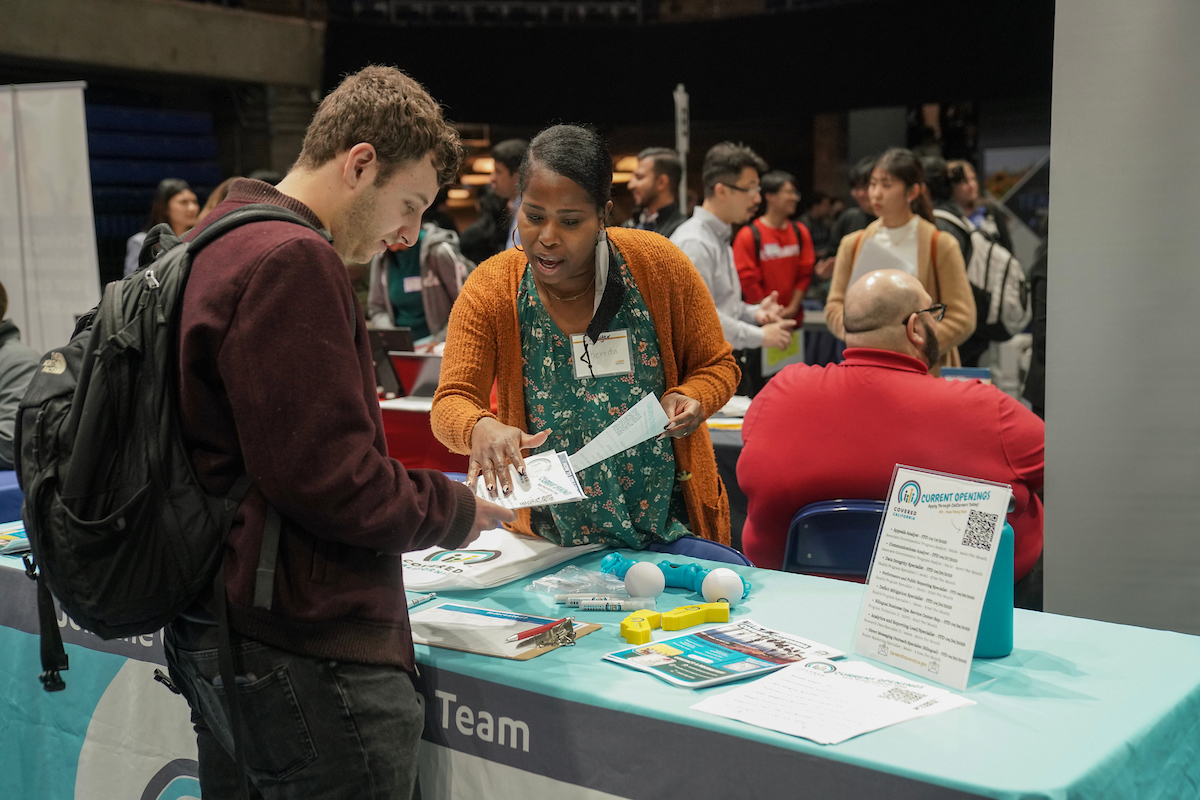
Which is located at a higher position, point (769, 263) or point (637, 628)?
point (769, 263)

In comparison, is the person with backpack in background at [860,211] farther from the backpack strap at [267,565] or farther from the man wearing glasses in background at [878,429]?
the backpack strap at [267,565]

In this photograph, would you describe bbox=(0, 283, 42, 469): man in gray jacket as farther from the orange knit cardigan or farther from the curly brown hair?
the curly brown hair

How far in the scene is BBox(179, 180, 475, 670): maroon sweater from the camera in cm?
109

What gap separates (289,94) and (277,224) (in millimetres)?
10384

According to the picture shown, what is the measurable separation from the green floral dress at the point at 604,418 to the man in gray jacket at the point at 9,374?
1954 millimetres

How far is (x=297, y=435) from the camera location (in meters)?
1.09

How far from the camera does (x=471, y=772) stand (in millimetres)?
1469

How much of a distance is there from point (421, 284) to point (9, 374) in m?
2.38

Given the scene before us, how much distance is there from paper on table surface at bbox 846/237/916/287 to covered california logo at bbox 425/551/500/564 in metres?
2.79

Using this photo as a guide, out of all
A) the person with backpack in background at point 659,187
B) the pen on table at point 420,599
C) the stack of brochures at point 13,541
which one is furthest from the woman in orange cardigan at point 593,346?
the person with backpack in background at point 659,187

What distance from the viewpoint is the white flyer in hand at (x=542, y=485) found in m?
1.60

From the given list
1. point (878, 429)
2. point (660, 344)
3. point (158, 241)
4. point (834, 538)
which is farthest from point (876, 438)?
point (158, 241)

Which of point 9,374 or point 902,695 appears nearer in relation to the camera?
point 902,695

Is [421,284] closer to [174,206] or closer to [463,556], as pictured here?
[174,206]
